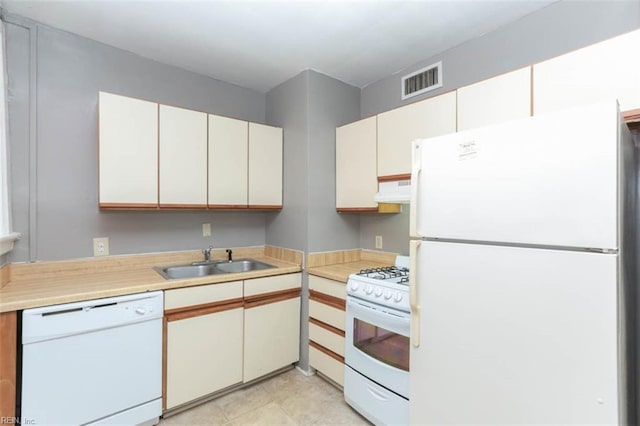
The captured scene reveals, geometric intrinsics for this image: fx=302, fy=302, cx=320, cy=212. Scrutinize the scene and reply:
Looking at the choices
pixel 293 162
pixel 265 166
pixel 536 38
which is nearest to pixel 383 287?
pixel 293 162

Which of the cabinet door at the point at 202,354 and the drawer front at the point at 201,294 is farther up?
the drawer front at the point at 201,294

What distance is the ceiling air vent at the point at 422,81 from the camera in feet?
7.82

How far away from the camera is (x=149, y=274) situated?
2180 millimetres

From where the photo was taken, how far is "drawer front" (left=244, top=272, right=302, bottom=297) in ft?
7.60

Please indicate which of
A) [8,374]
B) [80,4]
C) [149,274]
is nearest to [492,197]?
[149,274]

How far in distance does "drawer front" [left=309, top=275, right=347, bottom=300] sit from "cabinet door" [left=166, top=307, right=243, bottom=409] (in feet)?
2.01

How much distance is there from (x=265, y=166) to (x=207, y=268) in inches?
41.0

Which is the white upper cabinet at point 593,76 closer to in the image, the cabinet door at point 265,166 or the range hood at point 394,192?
the range hood at point 394,192

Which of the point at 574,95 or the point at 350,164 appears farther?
the point at 350,164

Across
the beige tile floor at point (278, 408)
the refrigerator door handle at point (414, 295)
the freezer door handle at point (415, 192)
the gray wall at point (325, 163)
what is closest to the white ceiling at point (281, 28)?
the gray wall at point (325, 163)

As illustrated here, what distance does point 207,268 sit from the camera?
8.65 ft

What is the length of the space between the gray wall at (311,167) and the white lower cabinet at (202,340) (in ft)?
2.02

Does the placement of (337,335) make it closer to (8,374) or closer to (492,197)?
(492,197)

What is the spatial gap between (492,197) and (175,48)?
96.3 inches
